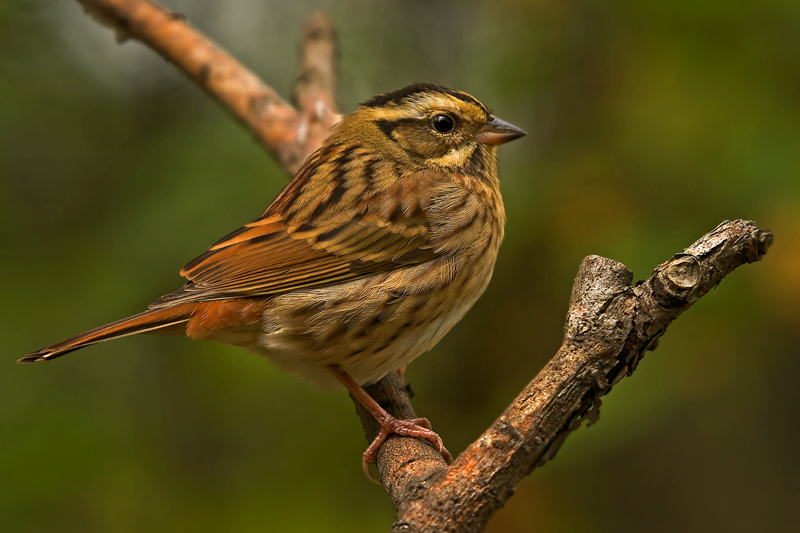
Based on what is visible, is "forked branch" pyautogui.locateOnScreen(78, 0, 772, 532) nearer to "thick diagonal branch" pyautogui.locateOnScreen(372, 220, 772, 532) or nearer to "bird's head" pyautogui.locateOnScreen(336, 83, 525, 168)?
"thick diagonal branch" pyautogui.locateOnScreen(372, 220, 772, 532)

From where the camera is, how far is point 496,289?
12.7 feet

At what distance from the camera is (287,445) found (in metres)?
3.30

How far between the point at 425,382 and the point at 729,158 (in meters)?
1.74

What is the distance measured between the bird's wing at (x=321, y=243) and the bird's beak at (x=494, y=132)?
1.37 feet

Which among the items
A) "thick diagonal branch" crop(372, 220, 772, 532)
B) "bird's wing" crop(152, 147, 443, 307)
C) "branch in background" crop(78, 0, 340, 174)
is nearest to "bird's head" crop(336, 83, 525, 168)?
"bird's wing" crop(152, 147, 443, 307)

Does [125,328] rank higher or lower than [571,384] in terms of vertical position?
higher

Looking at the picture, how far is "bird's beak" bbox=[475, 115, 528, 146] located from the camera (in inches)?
132

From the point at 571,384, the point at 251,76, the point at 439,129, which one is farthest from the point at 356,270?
the point at 251,76

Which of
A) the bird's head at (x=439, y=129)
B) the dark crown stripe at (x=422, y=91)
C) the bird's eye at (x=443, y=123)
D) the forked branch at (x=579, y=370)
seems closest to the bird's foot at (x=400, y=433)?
the forked branch at (x=579, y=370)

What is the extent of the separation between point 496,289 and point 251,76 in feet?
5.86

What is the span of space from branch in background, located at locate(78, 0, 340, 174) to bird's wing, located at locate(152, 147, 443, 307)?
2.62 feet

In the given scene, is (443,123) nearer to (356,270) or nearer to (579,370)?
(356,270)

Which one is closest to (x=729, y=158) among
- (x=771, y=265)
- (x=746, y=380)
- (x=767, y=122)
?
(x=767, y=122)

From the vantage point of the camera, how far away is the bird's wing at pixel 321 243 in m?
2.85
